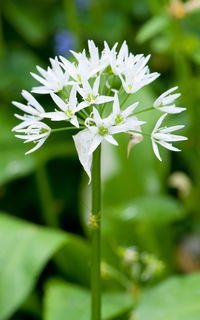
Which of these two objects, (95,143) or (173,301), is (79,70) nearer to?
(95,143)

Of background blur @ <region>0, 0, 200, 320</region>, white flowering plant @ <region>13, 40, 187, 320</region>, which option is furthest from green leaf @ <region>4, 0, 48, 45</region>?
white flowering plant @ <region>13, 40, 187, 320</region>

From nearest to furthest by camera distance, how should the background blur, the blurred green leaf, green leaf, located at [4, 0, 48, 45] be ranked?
the background blur < the blurred green leaf < green leaf, located at [4, 0, 48, 45]

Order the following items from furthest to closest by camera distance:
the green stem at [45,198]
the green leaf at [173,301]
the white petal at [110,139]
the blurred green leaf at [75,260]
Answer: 1. the green stem at [45,198]
2. the blurred green leaf at [75,260]
3. the green leaf at [173,301]
4. the white petal at [110,139]

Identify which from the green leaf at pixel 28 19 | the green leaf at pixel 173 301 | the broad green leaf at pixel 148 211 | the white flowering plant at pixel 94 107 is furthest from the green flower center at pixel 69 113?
the green leaf at pixel 28 19

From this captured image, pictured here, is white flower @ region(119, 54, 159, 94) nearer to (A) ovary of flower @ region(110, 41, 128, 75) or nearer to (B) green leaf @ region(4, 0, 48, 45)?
(A) ovary of flower @ region(110, 41, 128, 75)

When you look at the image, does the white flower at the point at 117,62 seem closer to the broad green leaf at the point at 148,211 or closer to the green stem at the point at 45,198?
the broad green leaf at the point at 148,211

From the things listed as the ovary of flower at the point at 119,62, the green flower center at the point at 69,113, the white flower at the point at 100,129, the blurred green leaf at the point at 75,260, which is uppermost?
the ovary of flower at the point at 119,62
